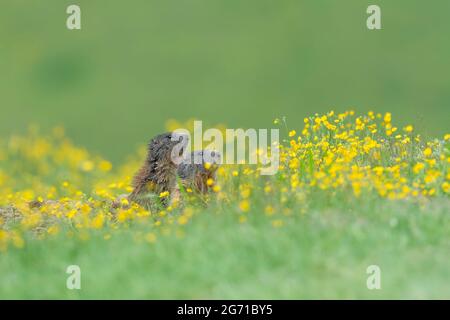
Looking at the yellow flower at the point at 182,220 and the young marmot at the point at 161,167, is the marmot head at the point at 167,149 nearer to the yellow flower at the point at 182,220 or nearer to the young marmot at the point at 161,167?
the young marmot at the point at 161,167

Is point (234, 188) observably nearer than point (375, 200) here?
No

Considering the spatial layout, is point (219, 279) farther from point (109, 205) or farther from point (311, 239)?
point (109, 205)

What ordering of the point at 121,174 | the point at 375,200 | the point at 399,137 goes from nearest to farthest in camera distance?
the point at 375,200, the point at 399,137, the point at 121,174

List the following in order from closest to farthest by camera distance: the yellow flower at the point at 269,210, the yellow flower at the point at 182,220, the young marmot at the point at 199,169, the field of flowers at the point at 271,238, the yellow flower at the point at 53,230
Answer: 1. the field of flowers at the point at 271,238
2. the yellow flower at the point at 269,210
3. the yellow flower at the point at 182,220
4. the yellow flower at the point at 53,230
5. the young marmot at the point at 199,169

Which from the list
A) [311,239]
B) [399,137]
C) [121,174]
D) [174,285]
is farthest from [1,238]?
[121,174]

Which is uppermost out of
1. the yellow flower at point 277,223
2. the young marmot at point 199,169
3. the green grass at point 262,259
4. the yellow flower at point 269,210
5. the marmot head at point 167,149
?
the marmot head at point 167,149

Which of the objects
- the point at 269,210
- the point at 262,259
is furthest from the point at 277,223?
the point at 262,259

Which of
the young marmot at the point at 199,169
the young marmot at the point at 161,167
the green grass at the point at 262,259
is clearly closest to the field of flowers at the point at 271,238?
the green grass at the point at 262,259
